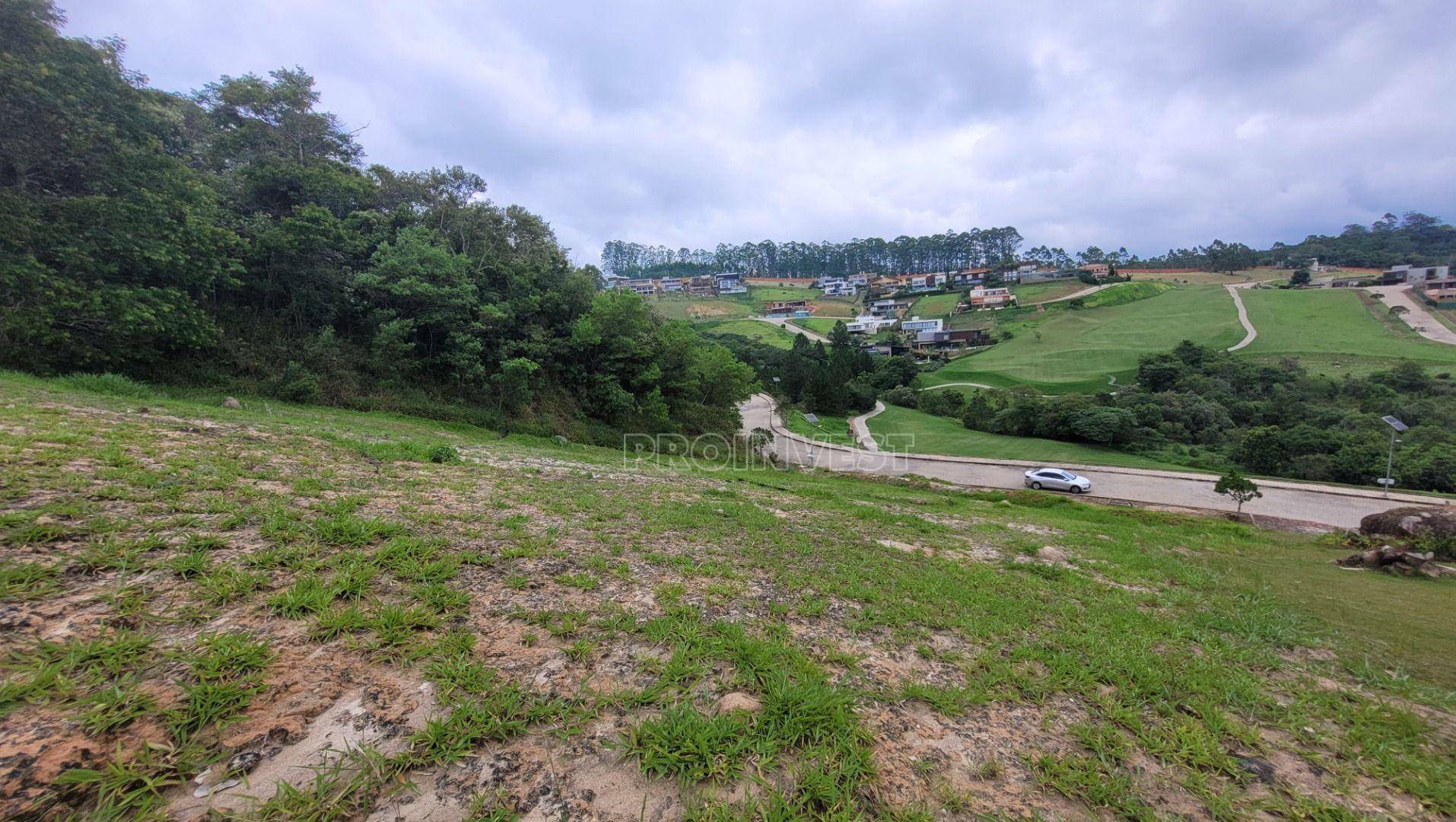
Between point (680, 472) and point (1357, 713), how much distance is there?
42.3ft

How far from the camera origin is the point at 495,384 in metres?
21.4

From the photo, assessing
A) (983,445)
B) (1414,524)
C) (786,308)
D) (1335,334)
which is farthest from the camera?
(786,308)

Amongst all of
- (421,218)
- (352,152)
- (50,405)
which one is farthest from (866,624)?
(352,152)

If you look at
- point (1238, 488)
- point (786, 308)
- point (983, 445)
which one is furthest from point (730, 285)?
point (1238, 488)

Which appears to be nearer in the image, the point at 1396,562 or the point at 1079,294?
the point at 1396,562

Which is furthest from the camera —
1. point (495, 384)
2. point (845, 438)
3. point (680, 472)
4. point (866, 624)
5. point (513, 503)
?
point (845, 438)

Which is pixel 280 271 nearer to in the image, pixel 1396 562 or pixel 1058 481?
pixel 1396 562

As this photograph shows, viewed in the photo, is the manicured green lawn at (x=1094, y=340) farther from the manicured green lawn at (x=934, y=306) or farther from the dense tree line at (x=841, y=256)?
the dense tree line at (x=841, y=256)

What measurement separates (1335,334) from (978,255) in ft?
265

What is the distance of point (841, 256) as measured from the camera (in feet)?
451

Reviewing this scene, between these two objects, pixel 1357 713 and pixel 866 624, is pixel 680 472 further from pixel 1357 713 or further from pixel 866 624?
pixel 1357 713

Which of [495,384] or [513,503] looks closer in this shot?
[513,503]

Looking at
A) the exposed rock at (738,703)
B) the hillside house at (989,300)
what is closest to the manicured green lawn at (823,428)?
the exposed rock at (738,703)

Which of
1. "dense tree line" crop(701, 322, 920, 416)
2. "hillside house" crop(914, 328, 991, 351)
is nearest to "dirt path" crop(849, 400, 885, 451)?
"dense tree line" crop(701, 322, 920, 416)
